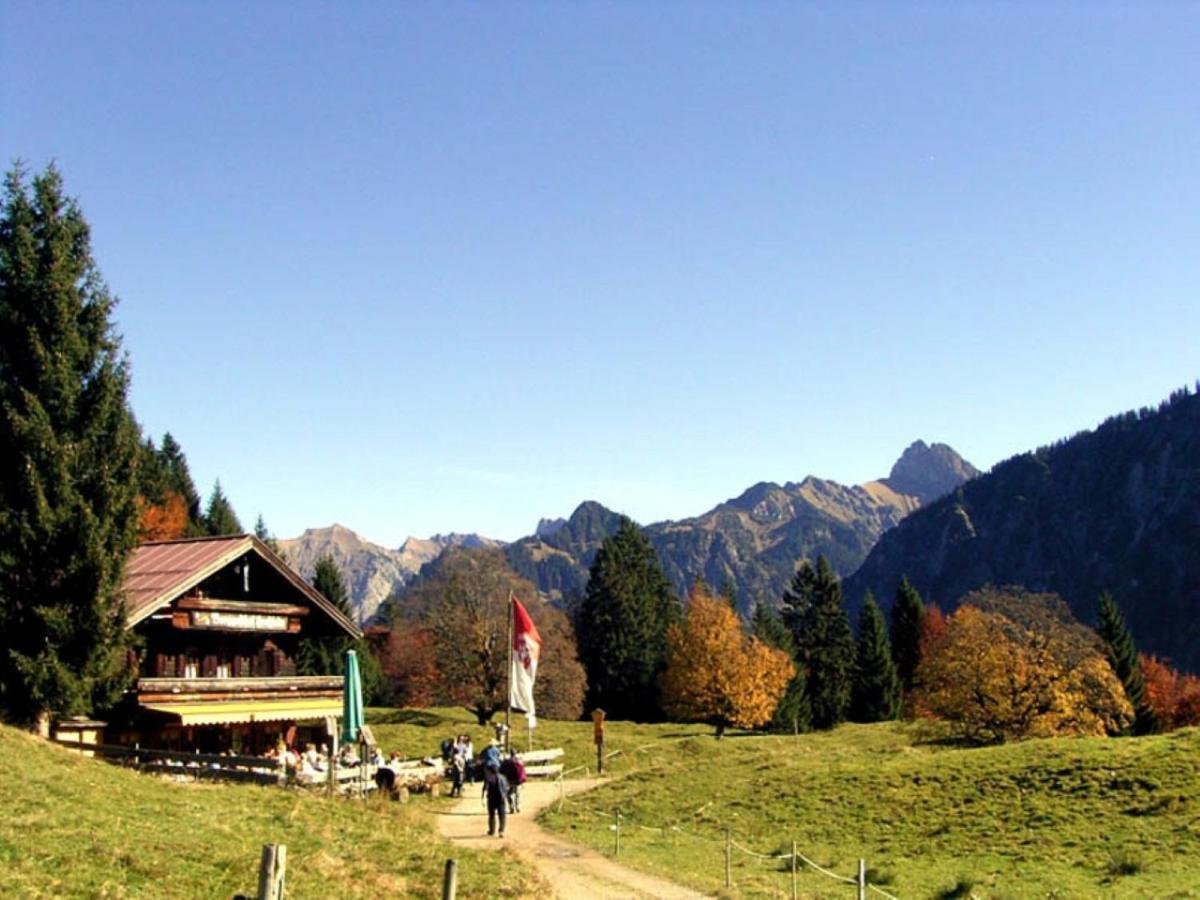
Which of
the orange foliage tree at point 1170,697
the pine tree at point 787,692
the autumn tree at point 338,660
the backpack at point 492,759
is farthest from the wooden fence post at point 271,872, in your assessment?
the orange foliage tree at point 1170,697

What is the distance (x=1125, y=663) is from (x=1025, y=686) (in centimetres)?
3230

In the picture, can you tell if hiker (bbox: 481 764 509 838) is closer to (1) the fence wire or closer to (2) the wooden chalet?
(1) the fence wire

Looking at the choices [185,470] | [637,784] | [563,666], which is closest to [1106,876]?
[637,784]

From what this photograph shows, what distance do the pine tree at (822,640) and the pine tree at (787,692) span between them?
1.72 metres

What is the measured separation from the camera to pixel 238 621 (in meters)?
41.2

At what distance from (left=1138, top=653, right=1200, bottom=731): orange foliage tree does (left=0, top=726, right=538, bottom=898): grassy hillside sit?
288 feet

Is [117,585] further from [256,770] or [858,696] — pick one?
[858,696]

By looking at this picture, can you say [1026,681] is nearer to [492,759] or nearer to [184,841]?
[492,759]

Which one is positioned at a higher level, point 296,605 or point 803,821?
point 296,605

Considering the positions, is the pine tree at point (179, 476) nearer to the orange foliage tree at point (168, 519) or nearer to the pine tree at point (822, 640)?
the orange foliage tree at point (168, 519)

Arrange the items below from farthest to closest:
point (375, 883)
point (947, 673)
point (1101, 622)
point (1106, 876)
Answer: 1. point (1101, 622)
2. point (947, 673)
3. point (1106, 876)
4. point (375, 883)

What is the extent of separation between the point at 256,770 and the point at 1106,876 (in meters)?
22.3

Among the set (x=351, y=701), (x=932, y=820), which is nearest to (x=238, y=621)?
(x=351, y=701)

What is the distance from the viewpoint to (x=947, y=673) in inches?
2313
